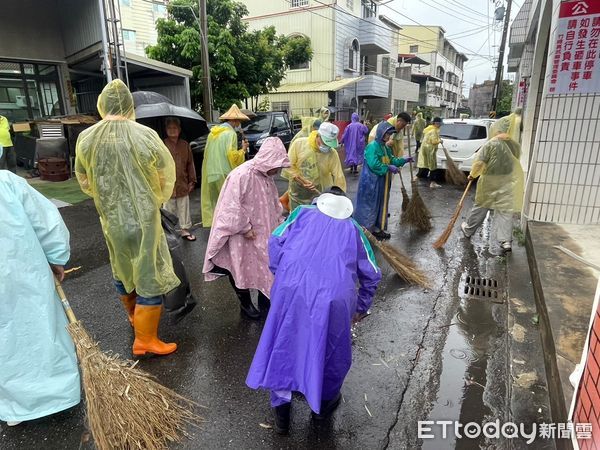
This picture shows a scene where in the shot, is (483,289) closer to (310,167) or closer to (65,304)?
(310,167)

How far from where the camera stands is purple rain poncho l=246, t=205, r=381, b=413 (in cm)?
189

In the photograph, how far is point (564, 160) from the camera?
477cm

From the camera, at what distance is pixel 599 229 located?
4.72 m

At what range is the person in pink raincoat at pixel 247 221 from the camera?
3107mm

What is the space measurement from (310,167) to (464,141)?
5.95m

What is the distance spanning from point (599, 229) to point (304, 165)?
361 cm

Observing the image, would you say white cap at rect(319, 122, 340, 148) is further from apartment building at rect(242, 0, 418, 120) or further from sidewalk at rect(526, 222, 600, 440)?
apartment building at rect(242, 0, 418, 120)

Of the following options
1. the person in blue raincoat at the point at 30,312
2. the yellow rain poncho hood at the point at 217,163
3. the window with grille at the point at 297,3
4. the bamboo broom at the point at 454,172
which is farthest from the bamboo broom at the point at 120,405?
the window with grille at the point at 297,3

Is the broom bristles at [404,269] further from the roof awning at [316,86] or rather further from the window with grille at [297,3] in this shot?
the window with grille at [297,3]

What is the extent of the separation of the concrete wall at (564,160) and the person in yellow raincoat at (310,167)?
8.12 ft

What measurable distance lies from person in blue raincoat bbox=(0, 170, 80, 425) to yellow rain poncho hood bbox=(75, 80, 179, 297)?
16.3 inches

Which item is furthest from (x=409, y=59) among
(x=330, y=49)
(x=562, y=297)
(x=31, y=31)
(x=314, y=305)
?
(x=314, y=305)

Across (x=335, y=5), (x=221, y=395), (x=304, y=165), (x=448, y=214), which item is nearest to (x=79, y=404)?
(x=221, y=395)

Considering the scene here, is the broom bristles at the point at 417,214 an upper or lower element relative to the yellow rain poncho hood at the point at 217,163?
lower
